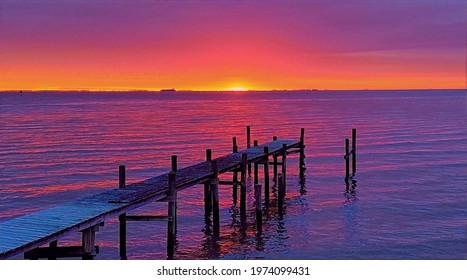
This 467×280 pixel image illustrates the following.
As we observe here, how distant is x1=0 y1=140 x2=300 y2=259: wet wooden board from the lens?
13219 mm

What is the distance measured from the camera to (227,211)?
83.3 feet

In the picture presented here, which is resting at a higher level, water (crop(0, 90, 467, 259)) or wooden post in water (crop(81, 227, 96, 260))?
wooden post in water (crop(81, 227, 96, 260))

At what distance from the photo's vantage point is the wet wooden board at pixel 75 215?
1322cm

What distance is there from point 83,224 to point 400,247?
10.4 m

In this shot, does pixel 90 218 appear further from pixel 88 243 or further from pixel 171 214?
pixel 171 214

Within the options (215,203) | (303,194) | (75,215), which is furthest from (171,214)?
(303,194)

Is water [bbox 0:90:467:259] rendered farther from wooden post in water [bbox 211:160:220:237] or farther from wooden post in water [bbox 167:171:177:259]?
wooden post in water [bbox 167:171:177:259]

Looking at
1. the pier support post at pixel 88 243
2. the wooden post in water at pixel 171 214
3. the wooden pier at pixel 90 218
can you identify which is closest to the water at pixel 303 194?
the wooden post in water at pixel 171 214

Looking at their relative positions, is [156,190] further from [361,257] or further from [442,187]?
[442,187]

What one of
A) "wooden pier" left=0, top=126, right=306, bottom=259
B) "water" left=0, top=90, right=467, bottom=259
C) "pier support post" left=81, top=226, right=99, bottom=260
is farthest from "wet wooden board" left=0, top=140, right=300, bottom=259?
"water" left=0, top=90, right=467, bottom=259

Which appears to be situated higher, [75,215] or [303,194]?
[75,215]

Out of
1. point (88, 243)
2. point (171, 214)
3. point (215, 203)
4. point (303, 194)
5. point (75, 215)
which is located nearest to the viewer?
point (88, 243)

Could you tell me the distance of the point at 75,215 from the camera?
49.5 feet

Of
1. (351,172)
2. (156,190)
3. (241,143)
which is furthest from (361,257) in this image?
(241,143)
